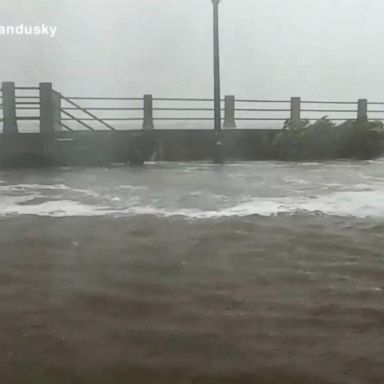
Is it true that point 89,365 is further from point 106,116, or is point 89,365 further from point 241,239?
point 106,116

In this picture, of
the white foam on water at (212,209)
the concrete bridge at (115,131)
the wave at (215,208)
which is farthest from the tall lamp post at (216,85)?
the wave at (215,208)

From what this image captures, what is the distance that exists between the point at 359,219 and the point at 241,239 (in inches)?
48.2

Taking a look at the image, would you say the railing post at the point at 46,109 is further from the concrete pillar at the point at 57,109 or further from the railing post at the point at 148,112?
the railing post at the point at 148,112

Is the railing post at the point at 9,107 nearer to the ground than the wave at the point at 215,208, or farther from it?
farther from it

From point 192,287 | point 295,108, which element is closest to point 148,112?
point 295,108

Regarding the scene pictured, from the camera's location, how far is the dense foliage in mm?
12328

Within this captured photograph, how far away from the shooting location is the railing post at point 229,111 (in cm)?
1379

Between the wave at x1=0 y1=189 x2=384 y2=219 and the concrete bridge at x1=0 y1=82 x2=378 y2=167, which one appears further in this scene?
the concrete bridge at x1=0 y1=82 x2=378 y2=167

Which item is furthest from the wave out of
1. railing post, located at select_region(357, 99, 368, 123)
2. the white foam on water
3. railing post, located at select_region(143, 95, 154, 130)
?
railing post, located at select_region(357, 99, 368, 123)

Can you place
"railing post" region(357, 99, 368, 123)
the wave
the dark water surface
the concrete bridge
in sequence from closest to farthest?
the dark water surface, the wave, the concrete bridge, "railing post" region(357, 99, 368, 123)

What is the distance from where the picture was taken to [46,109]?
37.8 feet

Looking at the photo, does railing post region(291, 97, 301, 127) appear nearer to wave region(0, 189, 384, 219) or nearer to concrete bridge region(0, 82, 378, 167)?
concrete bridge region(0, 82, 378, 167)

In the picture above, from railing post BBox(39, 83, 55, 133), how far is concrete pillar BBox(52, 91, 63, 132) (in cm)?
4

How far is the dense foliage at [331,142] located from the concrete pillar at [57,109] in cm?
337
